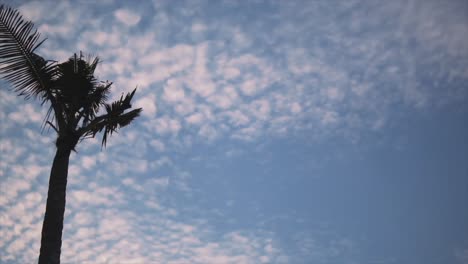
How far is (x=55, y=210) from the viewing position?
806 centimetres

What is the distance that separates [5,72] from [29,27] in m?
1.23

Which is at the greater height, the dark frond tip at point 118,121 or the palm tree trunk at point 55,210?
the dark frond tip at point 118,121

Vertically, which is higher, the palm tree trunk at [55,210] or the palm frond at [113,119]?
the palm frond at [113,119]

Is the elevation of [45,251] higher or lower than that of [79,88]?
lower

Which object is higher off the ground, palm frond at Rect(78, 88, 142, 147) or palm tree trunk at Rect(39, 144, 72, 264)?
palm frond at Rect(78, 88, 142, 147)

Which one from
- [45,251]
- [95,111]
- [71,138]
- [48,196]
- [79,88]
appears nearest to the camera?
[45,251]

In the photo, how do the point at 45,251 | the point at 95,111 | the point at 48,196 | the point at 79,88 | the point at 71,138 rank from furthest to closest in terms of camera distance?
the point at 95,111 < the point at 79,88 < the point at 71,138 < the point at 48,196 < the point at 45,251

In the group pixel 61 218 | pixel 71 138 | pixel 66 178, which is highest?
pixel 71 138

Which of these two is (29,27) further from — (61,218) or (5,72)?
(61,218)

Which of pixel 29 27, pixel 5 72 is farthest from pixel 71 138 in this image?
pixel 29 27

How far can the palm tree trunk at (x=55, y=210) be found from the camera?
7.68 m

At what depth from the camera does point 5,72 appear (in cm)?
860

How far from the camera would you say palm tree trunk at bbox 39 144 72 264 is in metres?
7.68

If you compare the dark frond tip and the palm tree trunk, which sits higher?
the dark frond tip
